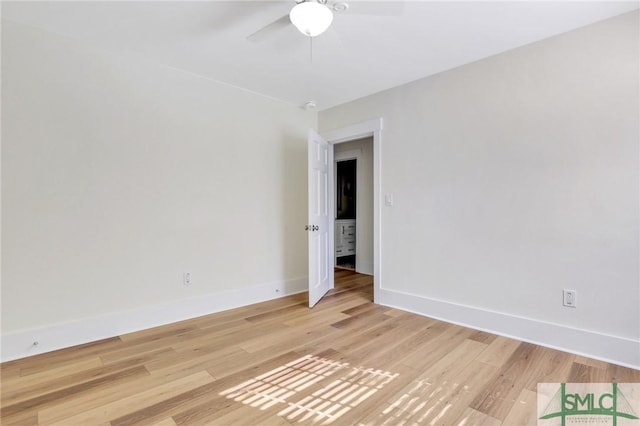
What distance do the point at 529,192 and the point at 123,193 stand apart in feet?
11.2

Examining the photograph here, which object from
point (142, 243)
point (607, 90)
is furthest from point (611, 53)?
point (142, 243)

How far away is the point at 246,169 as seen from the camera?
345 cm

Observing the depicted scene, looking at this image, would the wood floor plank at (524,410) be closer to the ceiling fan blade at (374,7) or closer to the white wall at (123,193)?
the ceiling fan blade at (374,7)

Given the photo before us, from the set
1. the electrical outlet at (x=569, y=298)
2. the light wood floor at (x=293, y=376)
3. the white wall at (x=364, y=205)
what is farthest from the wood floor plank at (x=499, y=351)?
the white wall at (x=364, y=205)

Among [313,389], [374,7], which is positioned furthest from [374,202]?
[313,389]

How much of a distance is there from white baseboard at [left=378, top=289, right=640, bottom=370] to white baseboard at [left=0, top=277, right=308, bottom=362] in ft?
5.69

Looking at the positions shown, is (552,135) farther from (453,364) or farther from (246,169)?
(246,169)

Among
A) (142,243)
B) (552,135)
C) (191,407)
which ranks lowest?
(191,407)

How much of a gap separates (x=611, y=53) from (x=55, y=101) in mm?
4090

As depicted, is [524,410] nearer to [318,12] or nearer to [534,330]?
[534,330]

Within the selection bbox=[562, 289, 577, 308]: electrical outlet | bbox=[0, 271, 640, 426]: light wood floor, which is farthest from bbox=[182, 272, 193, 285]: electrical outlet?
bbox=[562, 289, 577, 308]: electrical outlet

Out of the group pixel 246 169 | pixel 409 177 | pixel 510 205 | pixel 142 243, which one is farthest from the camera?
pixel 246 169

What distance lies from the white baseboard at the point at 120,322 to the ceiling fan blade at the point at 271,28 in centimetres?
243

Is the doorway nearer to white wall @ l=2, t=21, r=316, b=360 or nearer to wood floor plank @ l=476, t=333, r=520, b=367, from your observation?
white wall @ l=2, t=21, r=316, b=360
